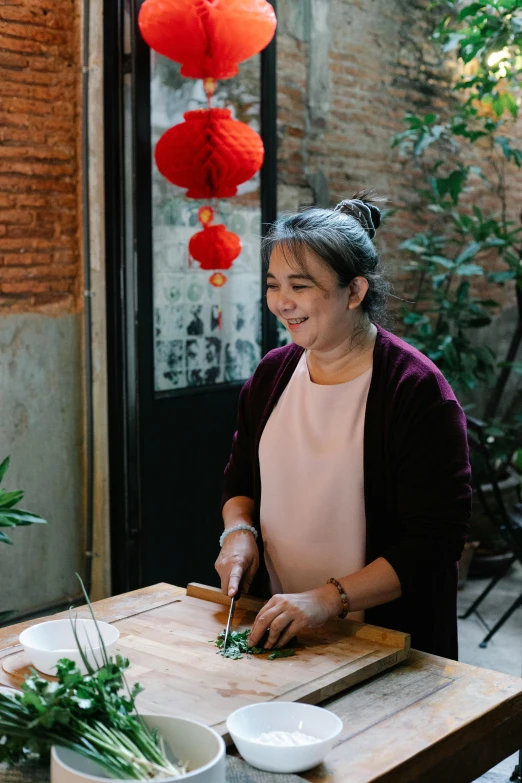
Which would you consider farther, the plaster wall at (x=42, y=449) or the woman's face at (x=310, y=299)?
the plaster wall at (x=42, y=449)

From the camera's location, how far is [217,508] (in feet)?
15.9

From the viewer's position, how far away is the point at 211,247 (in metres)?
4.30

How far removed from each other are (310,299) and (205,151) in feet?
6.27

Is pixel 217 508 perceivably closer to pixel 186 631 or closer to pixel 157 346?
pixel 157 346

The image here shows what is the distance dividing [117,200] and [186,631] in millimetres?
2640

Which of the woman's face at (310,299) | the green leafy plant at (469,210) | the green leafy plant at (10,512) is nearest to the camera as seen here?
the woman's face at (310,299)

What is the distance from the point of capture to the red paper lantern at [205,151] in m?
3.94

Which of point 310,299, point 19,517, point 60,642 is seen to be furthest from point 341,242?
point 19,517

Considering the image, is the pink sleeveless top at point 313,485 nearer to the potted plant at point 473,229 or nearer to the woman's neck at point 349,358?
the woman's neck at point 349,358

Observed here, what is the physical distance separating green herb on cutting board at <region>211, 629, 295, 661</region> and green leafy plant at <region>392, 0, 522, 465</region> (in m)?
3.76

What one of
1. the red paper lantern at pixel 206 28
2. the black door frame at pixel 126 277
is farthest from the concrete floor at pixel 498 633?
the red paper lantern at pixel 206 28

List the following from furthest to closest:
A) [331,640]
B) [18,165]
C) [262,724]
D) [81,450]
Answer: [81,450], [18,165], [331,640], [262,724]

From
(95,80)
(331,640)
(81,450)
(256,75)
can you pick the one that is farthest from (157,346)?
(331,640)

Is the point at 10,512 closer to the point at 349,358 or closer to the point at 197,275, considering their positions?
the point at 349,358
